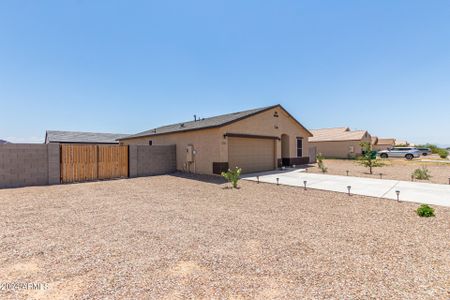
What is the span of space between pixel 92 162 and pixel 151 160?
3.47m


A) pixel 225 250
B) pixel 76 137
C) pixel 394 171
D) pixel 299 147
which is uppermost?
pixel 76 137

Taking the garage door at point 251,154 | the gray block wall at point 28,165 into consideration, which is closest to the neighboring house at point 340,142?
the garage door at point 251,154

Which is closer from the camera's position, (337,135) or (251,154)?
→ (251,154)

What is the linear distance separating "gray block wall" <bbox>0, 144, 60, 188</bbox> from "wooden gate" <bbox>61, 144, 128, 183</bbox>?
427mm

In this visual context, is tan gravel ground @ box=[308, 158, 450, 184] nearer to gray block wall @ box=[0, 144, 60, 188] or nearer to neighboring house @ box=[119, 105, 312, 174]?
neighboring house @ box=[119, 105, 312, 174]

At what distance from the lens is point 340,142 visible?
31.2m

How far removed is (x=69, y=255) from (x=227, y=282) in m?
2.80

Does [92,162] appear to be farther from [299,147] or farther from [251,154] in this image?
[299,147]

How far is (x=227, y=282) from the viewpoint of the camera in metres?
2.97

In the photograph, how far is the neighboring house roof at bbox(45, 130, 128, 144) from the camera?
2612 centimetres

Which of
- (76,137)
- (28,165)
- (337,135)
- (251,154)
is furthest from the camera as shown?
(337,135)

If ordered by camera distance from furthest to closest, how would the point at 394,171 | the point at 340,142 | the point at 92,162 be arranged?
the point at 340,142 → the point at 394,171 → the point at 92,162

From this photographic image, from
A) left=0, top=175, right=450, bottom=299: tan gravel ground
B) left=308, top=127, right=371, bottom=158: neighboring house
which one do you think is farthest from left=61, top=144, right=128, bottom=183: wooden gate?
left=308, top=127, right=371, bottom=158: neighboring house

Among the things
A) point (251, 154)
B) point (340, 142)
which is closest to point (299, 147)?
point (251, 154)
